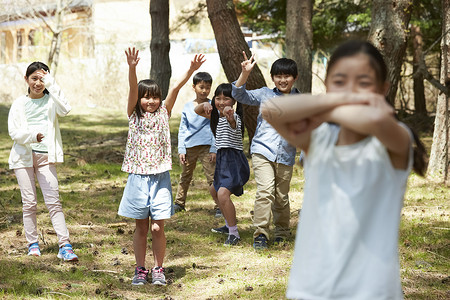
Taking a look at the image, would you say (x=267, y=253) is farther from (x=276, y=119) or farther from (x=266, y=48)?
(x=266, y=48)

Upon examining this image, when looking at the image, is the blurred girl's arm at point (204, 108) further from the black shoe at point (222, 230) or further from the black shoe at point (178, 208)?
the black shoe at point (178, 208)

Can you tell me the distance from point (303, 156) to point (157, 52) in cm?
1079

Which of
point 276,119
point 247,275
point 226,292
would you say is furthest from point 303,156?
point 247,275

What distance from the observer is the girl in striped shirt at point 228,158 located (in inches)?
255

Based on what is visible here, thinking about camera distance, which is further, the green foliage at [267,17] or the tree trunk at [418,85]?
the green foliage at [267,17]

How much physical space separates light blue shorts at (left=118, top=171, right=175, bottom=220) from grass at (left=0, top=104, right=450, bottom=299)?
65 centimetres

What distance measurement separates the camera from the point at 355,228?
239cm

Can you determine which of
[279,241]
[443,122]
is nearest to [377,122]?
[279,241]

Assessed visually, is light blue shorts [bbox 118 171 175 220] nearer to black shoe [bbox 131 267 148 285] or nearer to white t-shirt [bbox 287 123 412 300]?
black shoe [bbox 131 267 148 285]

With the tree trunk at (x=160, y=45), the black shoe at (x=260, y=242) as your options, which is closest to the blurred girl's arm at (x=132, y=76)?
the black shoe at (x=260, y=242)

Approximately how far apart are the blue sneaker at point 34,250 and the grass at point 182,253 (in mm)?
74

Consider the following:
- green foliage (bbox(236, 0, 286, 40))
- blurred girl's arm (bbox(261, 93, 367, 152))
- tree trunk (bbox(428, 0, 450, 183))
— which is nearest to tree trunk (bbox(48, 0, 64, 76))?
green foliage (bbox(236, 0, 286, 40))

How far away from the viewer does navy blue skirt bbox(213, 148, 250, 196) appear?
6.49 m

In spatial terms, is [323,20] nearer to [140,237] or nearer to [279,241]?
[279,241]
